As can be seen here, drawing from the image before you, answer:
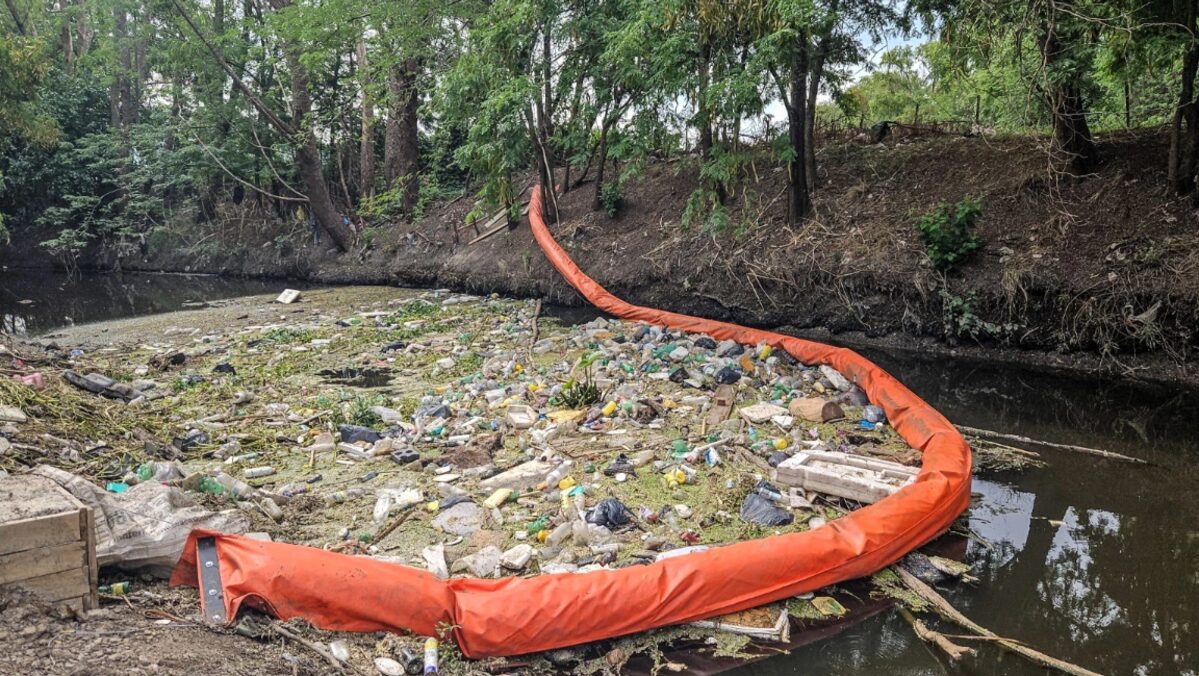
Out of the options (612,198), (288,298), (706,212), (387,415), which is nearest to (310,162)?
(288,298)

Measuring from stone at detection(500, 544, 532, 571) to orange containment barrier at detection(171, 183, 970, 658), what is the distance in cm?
33

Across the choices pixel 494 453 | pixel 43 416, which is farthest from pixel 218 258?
pixel 494 453

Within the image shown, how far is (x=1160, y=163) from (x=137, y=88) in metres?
19.7

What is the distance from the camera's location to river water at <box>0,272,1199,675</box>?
8.43 feet

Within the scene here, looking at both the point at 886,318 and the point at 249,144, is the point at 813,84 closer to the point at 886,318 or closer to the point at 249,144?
the point at 886,318

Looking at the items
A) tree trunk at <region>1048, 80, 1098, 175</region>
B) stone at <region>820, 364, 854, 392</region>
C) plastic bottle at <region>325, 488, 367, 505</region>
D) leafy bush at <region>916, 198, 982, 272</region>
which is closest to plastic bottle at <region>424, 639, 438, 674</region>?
plastic bottle at <region>325, 488, 367, 505</region>

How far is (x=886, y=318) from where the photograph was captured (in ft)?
23.4

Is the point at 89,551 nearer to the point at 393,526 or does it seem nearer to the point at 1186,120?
the point at 393,526

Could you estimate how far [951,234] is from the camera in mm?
6703

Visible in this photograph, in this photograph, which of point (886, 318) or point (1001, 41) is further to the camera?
point (886, 318)

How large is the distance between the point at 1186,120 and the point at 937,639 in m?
5.95

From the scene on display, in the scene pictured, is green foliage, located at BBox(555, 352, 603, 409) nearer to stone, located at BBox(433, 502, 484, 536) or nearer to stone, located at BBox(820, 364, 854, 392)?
stone, located at BBox(433, 502, 484, 536)

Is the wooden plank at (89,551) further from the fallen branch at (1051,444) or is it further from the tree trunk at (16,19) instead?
the tree trunk at (16,19)

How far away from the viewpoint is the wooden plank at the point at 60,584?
2029 millimetres
